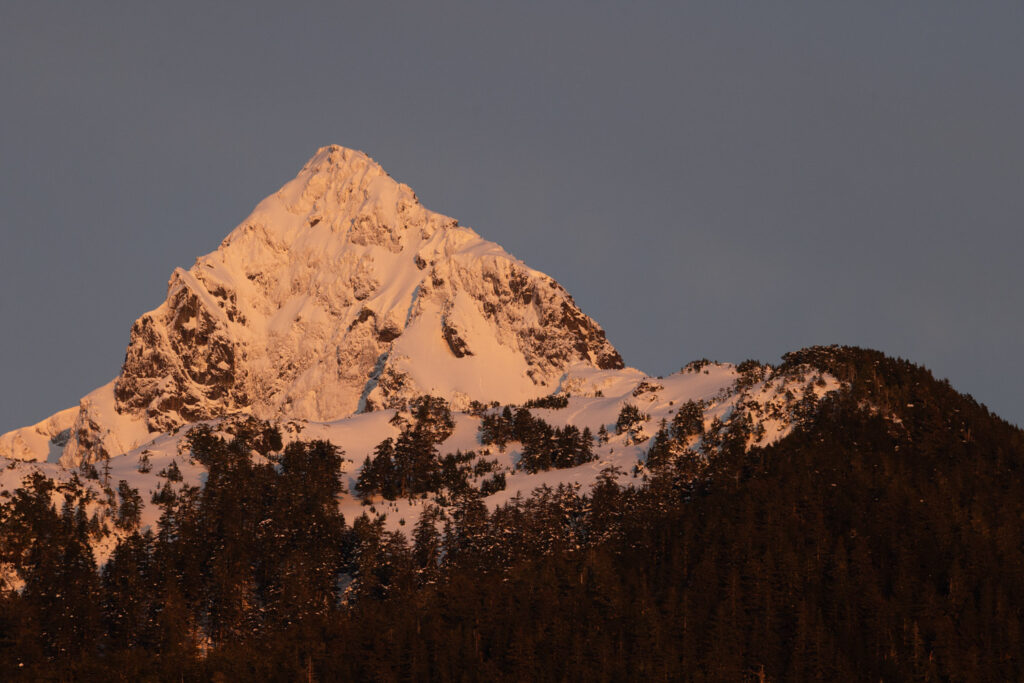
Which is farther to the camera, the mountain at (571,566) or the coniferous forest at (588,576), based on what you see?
the mountain at (571,566)

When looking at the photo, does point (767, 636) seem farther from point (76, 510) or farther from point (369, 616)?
point (76, 510)

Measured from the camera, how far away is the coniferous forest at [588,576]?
13050 cm

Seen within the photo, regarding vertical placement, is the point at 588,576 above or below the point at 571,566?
below

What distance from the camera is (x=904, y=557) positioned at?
146000mm

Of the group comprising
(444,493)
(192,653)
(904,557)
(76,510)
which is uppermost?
(444,493)

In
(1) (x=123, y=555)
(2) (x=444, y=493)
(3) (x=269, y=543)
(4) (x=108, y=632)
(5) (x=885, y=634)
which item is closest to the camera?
(5) (x=885, y=634)

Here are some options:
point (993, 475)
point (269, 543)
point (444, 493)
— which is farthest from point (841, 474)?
point (269, 543)

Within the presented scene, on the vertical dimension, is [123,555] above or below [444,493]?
below

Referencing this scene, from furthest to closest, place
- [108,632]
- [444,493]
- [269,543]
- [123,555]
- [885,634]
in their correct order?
[444,493] < [269,543] < [123,555] < [108,632] < [885,634]

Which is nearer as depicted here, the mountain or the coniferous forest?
Result: the coniferous forest

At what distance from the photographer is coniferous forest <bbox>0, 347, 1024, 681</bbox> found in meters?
130

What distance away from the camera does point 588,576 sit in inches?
5891

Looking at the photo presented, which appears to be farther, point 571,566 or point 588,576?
point 571,566

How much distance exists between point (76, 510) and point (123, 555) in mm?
20480
